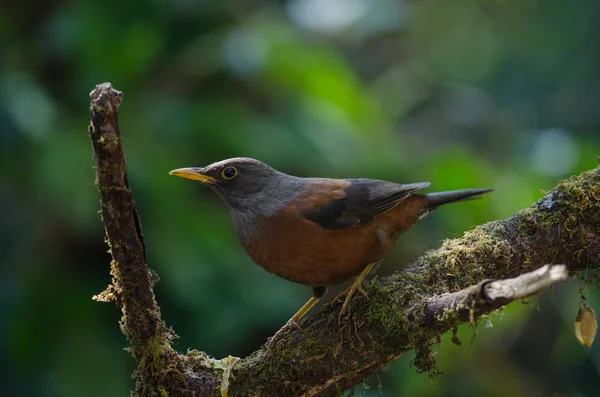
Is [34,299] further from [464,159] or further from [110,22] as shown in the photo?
[464,159]

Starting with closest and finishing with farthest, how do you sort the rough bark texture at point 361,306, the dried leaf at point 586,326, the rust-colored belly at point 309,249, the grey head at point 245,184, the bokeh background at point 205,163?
the rough bark texture at point 361,306 → the dried leaf at point 586,326 → the rust-colored belly at point 309,249 → the grey head at point 245,184 → the bokeh background at point 205,163

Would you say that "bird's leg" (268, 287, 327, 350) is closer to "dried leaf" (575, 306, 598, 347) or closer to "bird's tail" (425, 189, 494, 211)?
"bird's tail" (425, 189, 494, 211)

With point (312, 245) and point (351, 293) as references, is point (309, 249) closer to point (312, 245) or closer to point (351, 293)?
point (312, 245)

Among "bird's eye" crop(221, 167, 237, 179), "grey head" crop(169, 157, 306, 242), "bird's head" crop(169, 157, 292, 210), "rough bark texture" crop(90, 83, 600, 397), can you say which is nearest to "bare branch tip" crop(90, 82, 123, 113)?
"rough bark texture" crop(90, 83, 600, 397)

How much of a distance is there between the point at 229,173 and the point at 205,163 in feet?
7.81

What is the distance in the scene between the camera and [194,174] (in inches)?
165

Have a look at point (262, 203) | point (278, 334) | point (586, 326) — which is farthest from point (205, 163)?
point (586, 326)

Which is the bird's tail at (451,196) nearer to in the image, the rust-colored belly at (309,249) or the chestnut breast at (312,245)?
the chestnut breast at (312,245)

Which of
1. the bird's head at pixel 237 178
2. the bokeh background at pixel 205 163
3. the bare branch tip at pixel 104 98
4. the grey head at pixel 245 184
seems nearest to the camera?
the bare branch tip at pixel 104 98

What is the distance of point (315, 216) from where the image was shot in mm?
3893

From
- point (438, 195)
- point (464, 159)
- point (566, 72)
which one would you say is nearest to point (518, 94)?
point (566, 72)

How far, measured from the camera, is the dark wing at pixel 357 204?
12.8 ft

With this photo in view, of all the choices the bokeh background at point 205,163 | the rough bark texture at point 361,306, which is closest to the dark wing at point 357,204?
the rough bark texture at point 361,306

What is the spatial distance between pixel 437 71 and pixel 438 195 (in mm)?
6208
